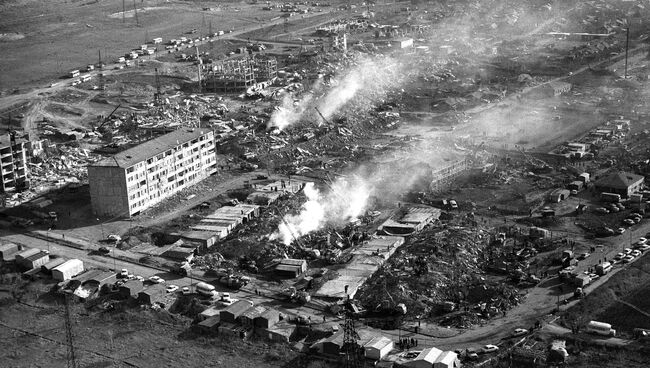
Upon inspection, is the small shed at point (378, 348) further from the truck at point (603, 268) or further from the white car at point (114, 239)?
the white car at point (114, 239)

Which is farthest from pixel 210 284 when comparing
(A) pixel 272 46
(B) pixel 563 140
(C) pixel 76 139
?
(A) pixel 272 46

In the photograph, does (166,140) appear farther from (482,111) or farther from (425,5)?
(425,5)

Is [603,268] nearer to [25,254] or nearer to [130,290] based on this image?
[130,290]

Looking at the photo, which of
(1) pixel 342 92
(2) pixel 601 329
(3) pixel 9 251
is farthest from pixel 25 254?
(1) pixel 342 92

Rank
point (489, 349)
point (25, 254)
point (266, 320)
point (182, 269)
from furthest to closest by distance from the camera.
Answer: point (25, 254) < point (182, 269) < point (266, 320) < point (489, 349)

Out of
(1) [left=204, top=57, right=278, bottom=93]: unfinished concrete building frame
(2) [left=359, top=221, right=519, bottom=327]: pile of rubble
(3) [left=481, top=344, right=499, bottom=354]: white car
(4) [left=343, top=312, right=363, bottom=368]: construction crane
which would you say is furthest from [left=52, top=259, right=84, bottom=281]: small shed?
(1) [left=204, top=57, right=278, bottom=93]: unfinished concrete building frame

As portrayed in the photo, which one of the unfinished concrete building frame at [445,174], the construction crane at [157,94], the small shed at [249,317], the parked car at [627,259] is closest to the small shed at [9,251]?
the small shed at [249,317]

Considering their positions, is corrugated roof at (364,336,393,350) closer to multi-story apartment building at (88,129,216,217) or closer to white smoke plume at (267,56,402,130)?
multi-story apartment building at (88,129,216,217)
